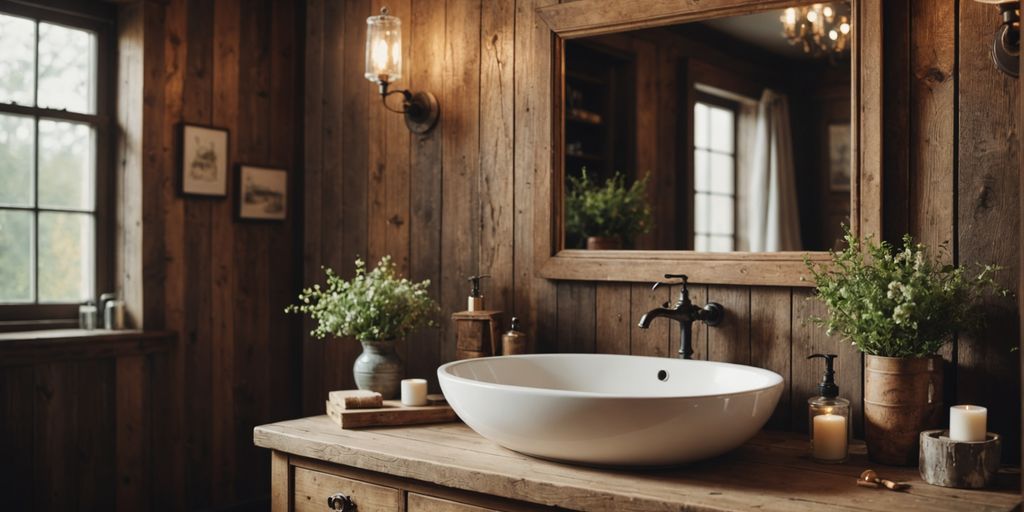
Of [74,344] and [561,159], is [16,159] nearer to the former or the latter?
[74,344]

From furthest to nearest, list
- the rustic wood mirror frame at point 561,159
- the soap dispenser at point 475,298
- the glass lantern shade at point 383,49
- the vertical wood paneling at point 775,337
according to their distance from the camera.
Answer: the glass lantern shade at point 383,49
the soap dispenser at point 475,298
the vertical wood paneling at point 775,337
the rustic wood mirror frame at point 561,159

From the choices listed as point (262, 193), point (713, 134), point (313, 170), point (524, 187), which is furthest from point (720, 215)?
point (262, 193)

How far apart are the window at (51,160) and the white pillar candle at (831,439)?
7.45 ft

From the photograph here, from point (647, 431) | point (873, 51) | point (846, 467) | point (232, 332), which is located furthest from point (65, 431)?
point (873, 51)

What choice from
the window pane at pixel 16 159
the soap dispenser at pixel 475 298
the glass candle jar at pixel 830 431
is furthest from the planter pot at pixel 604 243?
the window pane at pixel 16 159

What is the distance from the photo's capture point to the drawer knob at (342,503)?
1964 millimetres

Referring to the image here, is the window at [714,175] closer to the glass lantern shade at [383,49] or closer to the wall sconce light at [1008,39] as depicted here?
the wall sconce light at [1008,39]

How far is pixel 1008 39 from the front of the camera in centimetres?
174

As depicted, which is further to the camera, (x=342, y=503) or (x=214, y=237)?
(x=214, y=237)

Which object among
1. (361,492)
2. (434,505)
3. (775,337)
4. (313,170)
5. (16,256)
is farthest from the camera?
(313,170)

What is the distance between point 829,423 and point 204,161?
85.8 inches

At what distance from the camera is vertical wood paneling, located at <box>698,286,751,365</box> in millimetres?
2115

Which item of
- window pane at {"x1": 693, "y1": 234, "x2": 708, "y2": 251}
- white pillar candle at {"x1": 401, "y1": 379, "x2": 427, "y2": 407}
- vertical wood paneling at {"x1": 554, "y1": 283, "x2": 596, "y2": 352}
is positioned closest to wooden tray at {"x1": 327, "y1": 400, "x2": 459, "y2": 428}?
→ white pillar candle at {"x1": 401, "y1": 379, "x2": 427, "y2": 407}

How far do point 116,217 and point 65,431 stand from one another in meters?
0.70
